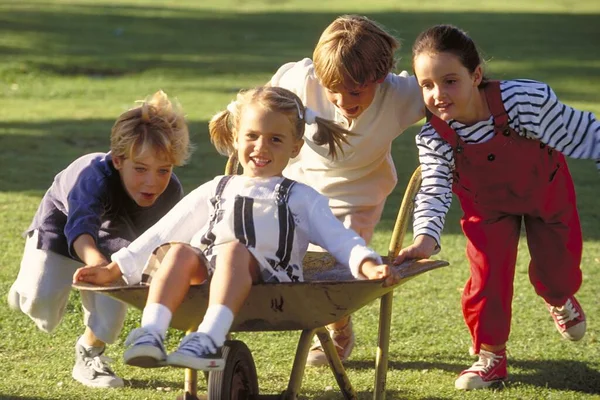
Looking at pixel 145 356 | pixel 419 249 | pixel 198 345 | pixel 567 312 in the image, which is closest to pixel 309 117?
pixel 419 249

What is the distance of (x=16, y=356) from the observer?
4.80 m

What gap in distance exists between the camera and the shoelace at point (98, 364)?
450cm

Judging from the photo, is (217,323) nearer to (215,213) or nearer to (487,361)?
(215,213)

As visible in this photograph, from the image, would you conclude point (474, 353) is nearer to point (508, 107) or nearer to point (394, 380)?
point (394, 380)

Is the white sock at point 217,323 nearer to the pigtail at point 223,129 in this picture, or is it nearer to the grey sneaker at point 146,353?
the grey sneaker at point 146,353

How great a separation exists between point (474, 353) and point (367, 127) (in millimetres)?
985

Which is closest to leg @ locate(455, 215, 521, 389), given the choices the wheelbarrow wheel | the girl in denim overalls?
the girl in denim overalls

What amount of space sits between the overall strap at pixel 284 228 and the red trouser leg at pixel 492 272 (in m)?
1.07

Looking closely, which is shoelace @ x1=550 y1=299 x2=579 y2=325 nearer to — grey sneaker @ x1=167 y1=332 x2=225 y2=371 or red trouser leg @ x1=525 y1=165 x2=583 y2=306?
red trouser leg @ x1=525 y1=165 x2=583 y2=306

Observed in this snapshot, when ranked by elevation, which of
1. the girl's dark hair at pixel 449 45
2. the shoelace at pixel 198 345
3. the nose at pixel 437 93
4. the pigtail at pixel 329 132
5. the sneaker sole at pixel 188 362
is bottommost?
the sneaker sole at pixel 188 362

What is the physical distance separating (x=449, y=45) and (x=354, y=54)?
1.18 feet

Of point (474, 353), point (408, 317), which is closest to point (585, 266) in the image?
point (408, 317)

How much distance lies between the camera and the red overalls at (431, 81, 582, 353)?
4293mm

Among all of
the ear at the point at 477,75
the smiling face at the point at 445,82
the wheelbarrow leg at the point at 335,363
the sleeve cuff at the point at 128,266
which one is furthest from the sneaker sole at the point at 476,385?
the sleeve cuff at the point at 128,266
